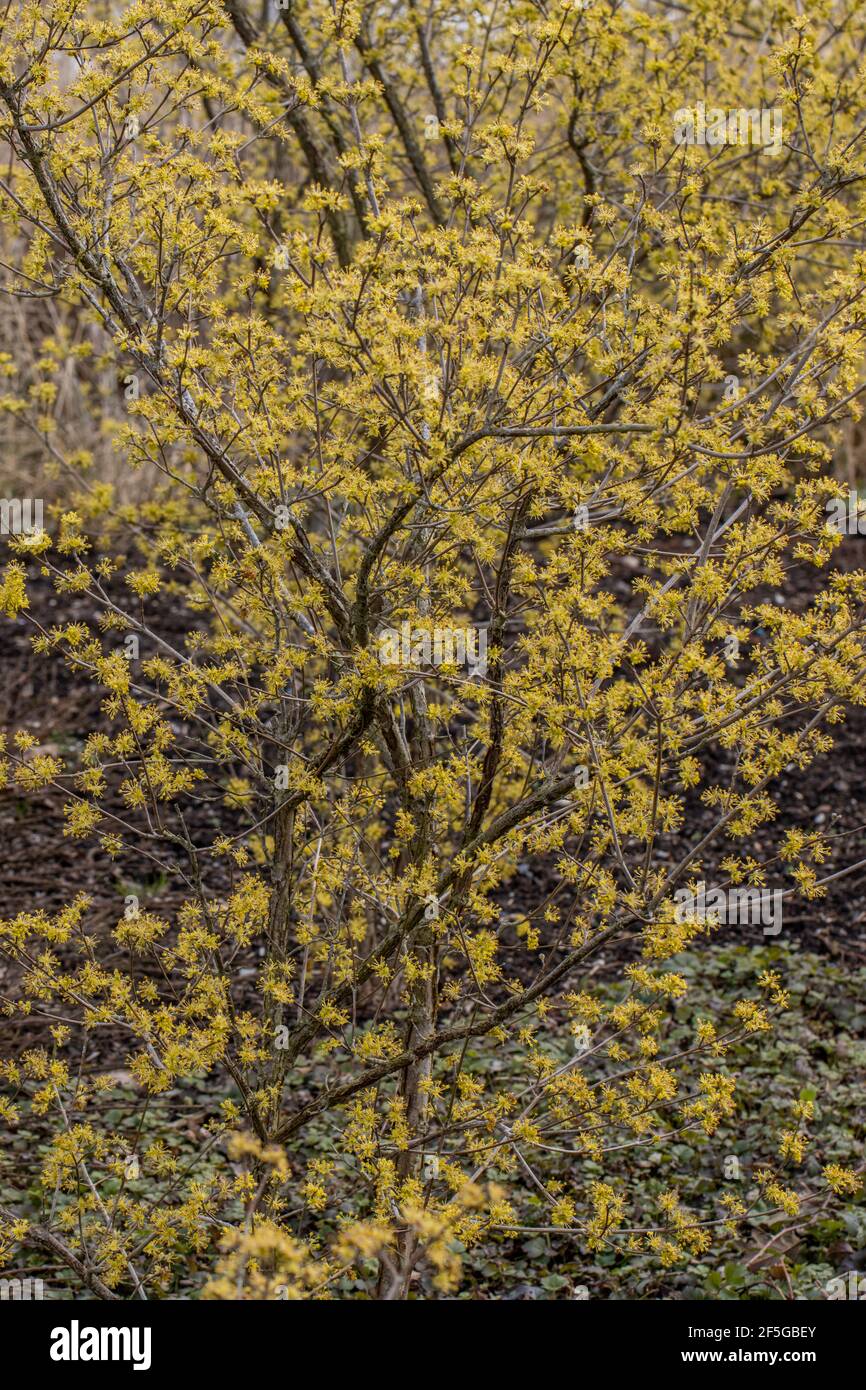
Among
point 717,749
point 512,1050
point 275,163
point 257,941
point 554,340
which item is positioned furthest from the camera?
point 717,749

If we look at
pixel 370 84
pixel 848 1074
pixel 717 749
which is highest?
pixel 370 84

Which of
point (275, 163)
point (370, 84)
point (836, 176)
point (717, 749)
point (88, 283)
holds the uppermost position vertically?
point (275, 163)

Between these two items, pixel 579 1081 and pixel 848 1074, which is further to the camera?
pixel 848 1074

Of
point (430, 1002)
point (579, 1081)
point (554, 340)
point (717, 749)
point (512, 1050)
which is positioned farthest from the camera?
point (717, 749)

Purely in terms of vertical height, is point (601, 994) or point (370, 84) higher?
point (370, 84)

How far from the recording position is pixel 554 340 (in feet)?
10.2

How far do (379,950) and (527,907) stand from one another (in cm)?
277

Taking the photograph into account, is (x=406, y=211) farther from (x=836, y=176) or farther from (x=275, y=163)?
(x=275, y=163)

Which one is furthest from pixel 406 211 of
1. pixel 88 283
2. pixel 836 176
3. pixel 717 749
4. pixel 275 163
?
pixel 717 749

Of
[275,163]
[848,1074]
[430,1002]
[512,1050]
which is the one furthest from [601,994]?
[275,163]

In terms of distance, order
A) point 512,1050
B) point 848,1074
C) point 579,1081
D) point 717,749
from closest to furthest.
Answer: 1. point 579,1081
2. point 848,1074
3. point 512,1050
4. point 717,749

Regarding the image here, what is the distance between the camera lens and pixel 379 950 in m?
3.63

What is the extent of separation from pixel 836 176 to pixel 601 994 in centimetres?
358

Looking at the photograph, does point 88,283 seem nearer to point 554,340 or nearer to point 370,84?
point 370,84
